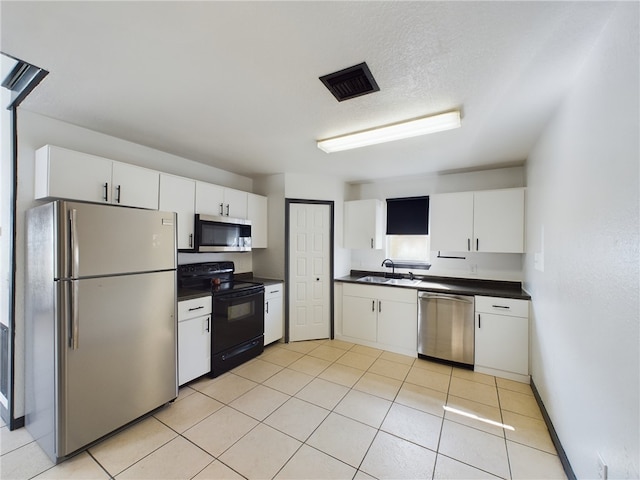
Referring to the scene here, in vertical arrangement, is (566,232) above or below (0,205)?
below

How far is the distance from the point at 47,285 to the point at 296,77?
7.06 feet

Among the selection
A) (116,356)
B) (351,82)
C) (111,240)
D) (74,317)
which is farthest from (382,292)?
(74,317)

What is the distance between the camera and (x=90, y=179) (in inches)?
86.3

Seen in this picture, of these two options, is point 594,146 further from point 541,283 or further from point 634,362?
point 541,283

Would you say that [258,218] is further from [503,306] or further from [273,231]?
[503,306]

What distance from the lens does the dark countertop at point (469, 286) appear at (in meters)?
2.97

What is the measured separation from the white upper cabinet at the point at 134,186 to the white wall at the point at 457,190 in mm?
2829

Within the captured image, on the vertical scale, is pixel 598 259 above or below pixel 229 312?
above

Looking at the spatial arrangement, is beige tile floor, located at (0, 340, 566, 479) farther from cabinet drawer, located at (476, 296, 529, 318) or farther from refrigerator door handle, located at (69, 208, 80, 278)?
refrigerator door handle, located at (69, 208, 80, 278)

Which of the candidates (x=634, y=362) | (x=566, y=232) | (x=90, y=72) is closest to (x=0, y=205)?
(x=90, y=72)

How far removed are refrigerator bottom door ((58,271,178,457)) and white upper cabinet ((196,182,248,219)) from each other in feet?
3.46

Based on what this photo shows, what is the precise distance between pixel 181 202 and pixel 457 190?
3578 mm

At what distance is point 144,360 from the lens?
6.97 feet

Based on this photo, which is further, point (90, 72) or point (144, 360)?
point (144, 360)
